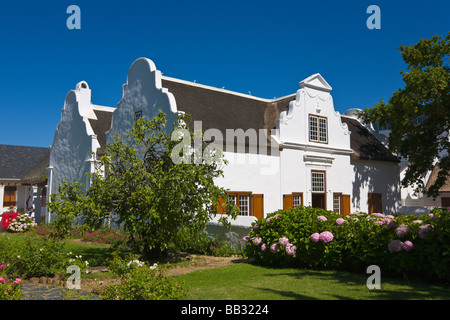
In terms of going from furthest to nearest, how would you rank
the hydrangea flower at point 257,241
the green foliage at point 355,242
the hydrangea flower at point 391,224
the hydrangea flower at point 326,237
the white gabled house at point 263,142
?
1. the white gabled house at point 263,142
2. the hydrangea flower at point 257,241
3. the hydrangea flower at point 326,237
4. the hydrangea flower at point 391,224
5. the green foliage at point 355,242

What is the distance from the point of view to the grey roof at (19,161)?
36.8 m

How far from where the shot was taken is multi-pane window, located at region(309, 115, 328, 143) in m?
23.3

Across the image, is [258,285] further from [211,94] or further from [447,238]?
[211,94]

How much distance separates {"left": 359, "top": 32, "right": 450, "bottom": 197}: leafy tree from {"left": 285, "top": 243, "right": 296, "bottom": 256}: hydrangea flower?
14.2 m

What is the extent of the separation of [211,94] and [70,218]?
42.0 feet

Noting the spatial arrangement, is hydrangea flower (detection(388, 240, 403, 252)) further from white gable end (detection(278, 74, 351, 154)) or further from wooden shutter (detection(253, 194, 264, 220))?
white gable end (detection(278, 74, 351, 154))

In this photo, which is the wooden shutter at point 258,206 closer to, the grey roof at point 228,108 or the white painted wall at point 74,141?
the grey roof at point 228,108

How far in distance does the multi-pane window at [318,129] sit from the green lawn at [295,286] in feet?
45.8

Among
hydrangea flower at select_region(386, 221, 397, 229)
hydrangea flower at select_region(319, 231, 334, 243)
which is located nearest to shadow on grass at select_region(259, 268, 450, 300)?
hydrangea flower at select_region(319, 231, 334, 243)

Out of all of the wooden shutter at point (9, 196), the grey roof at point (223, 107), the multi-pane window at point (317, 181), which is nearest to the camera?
the grey roof at point (223, 107)

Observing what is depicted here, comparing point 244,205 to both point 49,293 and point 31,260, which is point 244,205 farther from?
point 49,293

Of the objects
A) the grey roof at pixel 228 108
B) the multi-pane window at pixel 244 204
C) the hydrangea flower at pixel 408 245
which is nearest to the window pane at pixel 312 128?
the grey roof at pixel 228 108
